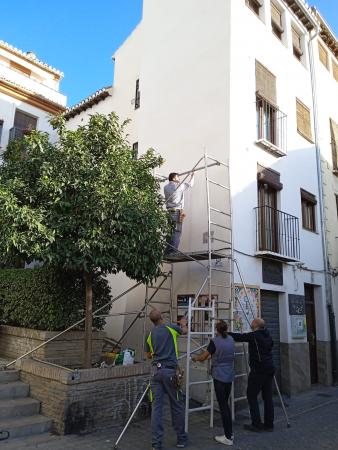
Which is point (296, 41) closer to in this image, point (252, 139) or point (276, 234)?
point (252, 139)

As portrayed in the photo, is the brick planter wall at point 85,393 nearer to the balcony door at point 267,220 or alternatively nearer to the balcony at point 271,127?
the balcony door at point 267,220

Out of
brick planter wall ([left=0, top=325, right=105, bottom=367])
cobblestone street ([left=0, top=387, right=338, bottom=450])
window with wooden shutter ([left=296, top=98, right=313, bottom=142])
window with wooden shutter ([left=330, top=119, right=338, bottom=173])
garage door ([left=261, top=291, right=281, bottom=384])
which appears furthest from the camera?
window with wooden shutter ([left=330, top=119, right=338, bottom=173])

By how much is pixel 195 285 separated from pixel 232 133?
3569mm

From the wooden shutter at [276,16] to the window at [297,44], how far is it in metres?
0.86

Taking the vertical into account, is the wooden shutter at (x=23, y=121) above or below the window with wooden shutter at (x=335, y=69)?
below

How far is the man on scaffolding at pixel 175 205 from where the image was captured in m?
8.75

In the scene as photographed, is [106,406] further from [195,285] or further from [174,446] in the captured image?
[195,285]

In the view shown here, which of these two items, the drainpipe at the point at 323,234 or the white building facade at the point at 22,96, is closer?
the drainpipe at the point at 323,234

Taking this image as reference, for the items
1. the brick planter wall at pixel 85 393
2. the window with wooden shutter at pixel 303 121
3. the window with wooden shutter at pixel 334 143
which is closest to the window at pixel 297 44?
the window with wooden shutter at pixel 303 121

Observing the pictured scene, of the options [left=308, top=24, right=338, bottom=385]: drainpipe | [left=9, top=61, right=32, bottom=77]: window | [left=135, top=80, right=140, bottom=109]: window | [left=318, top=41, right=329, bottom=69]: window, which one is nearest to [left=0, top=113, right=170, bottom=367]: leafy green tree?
[left=135, top=80, right=140, bottom=109]: window

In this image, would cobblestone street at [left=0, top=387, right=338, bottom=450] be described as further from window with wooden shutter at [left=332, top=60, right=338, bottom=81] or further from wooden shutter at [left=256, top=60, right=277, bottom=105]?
window with wooden shutter at [left=332, top=60, right=338, bottom=81]

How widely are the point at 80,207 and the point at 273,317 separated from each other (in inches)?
237

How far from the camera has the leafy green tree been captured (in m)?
6.25

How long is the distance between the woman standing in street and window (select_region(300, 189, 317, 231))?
6.78 meters
